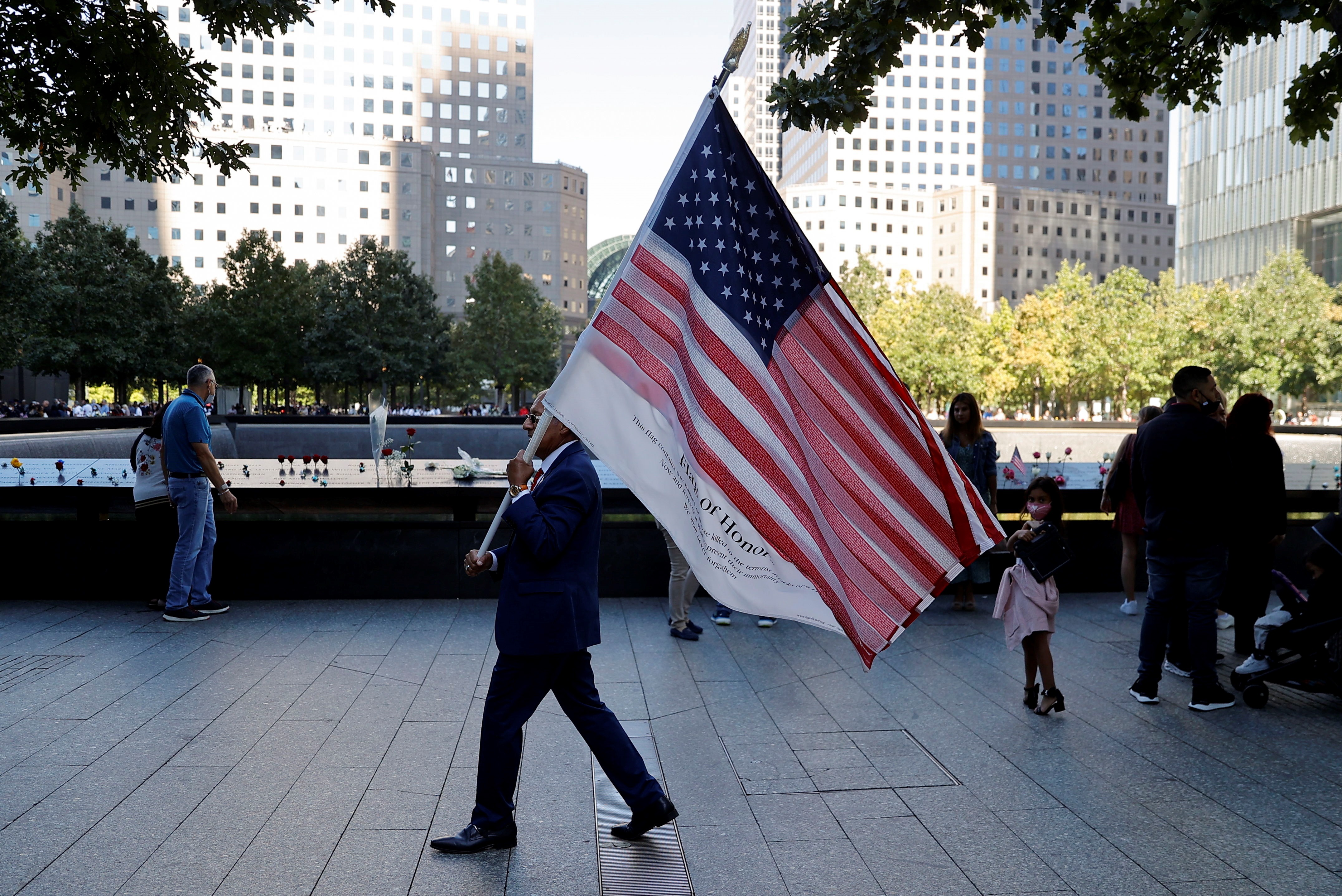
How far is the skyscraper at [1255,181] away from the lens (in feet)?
224

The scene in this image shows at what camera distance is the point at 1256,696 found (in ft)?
22.6

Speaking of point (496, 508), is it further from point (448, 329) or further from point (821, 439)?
point (448, 329)

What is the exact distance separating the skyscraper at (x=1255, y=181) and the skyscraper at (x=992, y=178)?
48.7 meters

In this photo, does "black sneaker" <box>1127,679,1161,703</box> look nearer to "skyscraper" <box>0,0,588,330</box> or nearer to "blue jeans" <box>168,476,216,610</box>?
"blue jeans" <box>168,476,216,610</box>

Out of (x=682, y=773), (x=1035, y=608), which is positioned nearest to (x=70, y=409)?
(x=682, y=773)

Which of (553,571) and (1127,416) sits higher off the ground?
(1127,416)

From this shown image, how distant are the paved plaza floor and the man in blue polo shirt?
650mm

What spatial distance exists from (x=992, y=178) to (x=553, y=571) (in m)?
158

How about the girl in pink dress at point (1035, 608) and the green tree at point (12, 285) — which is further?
the green tree at point (12, 285)

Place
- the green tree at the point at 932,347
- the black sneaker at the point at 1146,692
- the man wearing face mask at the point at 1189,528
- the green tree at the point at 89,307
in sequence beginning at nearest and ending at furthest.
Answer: the man wearing face mask at the point at 1189,528
the black sneaker at the point at 1146,692
the green tree at the point at 89,307
the green tree at the point at 932,347

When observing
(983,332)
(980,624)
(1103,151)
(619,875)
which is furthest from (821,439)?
(1103,151)

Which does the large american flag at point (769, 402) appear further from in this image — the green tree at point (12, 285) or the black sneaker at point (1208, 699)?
the green tree at point (12, 285)

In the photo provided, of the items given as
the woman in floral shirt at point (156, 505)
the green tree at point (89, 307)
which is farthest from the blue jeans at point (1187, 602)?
the green tree at point (89, 307)

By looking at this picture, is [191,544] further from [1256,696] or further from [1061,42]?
[1061,42]
